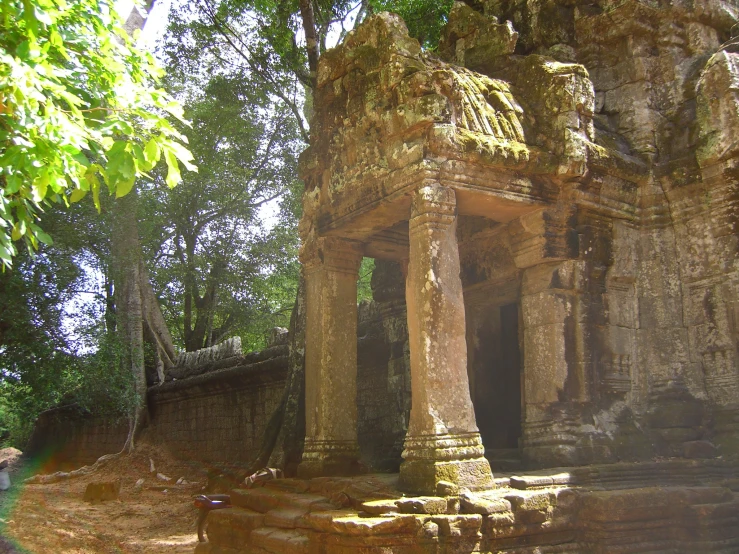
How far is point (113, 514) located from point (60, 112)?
8.80 metres

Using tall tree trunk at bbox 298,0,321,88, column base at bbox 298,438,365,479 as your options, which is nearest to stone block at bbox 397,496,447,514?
column base at bbox 298,438,365,479

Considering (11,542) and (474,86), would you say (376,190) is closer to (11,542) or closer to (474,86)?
(474,86)

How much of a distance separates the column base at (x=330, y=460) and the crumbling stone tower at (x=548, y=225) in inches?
0.8

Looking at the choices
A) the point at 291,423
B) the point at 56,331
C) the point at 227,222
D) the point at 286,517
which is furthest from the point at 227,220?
the point at 286,517

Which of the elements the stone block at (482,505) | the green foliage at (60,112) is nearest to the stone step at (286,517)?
the stone block at (482,505)

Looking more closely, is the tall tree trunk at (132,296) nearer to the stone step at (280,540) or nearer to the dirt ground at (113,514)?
the dirt ground at (113,514)

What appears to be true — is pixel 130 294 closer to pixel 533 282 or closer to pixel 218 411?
pixel 218 411

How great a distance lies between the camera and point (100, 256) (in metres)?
13.7

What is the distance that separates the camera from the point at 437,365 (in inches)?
228

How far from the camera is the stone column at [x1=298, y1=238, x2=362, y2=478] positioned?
23.6 ft

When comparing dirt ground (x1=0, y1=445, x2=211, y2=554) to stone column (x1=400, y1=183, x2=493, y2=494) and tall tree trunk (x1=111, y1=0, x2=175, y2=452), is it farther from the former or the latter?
stone column (x1=400, y1=183, x2=493, y2=494)

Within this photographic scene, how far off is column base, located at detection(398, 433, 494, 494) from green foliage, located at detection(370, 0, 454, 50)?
7.97m

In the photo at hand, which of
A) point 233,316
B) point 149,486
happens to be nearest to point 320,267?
point 149,486

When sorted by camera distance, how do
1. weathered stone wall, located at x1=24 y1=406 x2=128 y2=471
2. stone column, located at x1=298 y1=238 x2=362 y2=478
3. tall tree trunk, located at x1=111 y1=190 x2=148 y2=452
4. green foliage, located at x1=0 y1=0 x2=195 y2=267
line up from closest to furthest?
green foliage, located at x1=0 y1=0 x2=195 y2=267 → stone column, located at x1=298 y1=238 x2=362 y2=478 → tall tree trunk, located at x1=111 y1=190 x2=148 y2=452 → weathered stone wall, located at x1=24 y1=406 x2=128 y2=471
